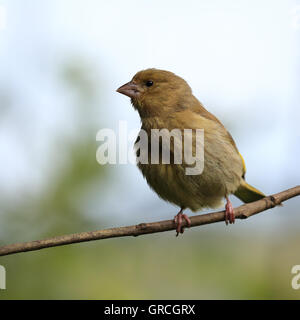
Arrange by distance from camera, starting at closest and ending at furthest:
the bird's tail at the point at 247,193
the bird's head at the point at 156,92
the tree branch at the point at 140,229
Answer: the tree branch at the point at 140,229 → the bird's head at the point at 156,92 → the bird's tail at the point at 247,193

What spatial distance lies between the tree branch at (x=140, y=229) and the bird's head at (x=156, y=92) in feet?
3.32

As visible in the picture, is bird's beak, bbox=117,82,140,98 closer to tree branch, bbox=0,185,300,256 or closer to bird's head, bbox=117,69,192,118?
bird's head, bbox=117,69,192,118

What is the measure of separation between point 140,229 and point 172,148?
3.30 ft

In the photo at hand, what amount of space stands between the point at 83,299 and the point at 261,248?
147cm

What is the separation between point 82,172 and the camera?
406 centimetres

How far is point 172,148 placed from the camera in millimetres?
4055

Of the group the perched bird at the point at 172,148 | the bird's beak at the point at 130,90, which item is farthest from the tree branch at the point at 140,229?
the bird's beak at the point at 130,90

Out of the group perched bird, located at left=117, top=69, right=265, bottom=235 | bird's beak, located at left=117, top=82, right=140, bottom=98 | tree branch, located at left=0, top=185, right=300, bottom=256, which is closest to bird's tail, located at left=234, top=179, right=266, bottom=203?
perched bird, located at left=117, top=69, right=265, bottom=235

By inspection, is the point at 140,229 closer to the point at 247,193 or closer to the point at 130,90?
the point at 130,90

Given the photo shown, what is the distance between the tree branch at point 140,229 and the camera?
286 cm

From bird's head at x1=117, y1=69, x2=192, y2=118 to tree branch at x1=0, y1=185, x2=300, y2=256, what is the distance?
101cm

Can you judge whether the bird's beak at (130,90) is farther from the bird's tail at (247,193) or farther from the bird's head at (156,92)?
the bird's tail at (247,193)

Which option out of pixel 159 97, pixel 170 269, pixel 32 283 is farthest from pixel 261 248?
pixel 32 283

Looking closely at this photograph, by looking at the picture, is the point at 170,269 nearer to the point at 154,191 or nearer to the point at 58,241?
the point at 154,191
